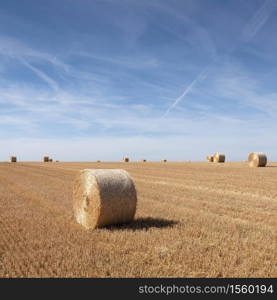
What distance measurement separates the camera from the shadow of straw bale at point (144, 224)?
7.97 meters

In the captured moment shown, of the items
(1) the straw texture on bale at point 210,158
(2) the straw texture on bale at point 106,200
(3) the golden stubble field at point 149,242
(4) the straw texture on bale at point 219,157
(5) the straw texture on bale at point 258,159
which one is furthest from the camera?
(1) the straw texture on bale at point 210,158

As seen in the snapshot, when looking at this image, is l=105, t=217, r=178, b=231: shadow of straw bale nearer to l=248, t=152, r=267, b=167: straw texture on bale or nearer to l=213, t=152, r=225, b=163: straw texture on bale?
l=248, t=152, r=267, b=167: straw texture on bale

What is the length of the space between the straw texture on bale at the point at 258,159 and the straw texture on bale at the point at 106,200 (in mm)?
28220

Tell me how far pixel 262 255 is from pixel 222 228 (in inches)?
80.8

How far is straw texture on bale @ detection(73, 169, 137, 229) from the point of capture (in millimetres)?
8117

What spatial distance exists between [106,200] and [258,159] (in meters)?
29.1

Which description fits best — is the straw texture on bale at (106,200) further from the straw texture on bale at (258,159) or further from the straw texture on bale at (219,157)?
the straw texture on bale at (219,157)

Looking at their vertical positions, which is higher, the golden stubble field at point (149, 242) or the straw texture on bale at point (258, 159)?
the straw texture on bale at point (258, 159)

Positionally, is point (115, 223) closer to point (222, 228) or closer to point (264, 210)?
point (222, 228)

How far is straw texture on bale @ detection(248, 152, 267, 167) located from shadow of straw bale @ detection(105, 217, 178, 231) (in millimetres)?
27878

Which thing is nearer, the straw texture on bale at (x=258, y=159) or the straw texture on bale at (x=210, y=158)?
the straw texture on bale at (x=258, y=159)

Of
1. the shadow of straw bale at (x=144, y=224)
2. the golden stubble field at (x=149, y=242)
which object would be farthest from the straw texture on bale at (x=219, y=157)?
the shadow of straw bale at (x=144, y=224)

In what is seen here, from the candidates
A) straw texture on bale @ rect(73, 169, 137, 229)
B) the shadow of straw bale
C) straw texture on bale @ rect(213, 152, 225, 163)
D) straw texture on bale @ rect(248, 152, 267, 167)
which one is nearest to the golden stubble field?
the shadow of straw bale
